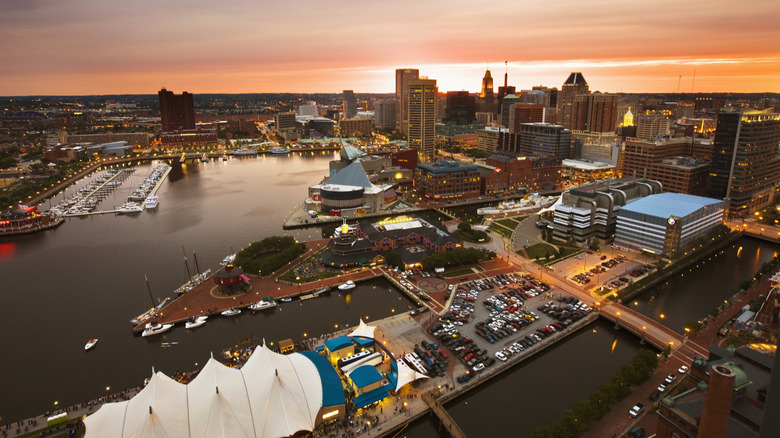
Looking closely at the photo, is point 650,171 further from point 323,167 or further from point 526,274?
point 323,167

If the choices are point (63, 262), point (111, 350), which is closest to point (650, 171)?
point (111, 350)

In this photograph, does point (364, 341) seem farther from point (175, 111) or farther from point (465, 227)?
point (175, 111)

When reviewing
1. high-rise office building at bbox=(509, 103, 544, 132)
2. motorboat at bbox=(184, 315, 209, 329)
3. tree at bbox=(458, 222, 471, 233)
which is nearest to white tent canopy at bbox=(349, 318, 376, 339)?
motorboat at bbox=(184, 315, 209, 329)

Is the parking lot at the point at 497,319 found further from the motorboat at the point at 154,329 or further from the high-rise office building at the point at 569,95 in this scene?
the high-rise office building at the point at 569,95

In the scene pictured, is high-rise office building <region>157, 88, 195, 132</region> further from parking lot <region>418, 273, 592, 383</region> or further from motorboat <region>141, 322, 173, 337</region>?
parking lot <region>418, 273, 592, 383</region>

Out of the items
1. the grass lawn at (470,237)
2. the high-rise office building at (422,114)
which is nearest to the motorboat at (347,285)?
the grass lawn at (470,237)

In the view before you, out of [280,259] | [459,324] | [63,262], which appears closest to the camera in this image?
[459,324]

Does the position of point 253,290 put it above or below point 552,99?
below
